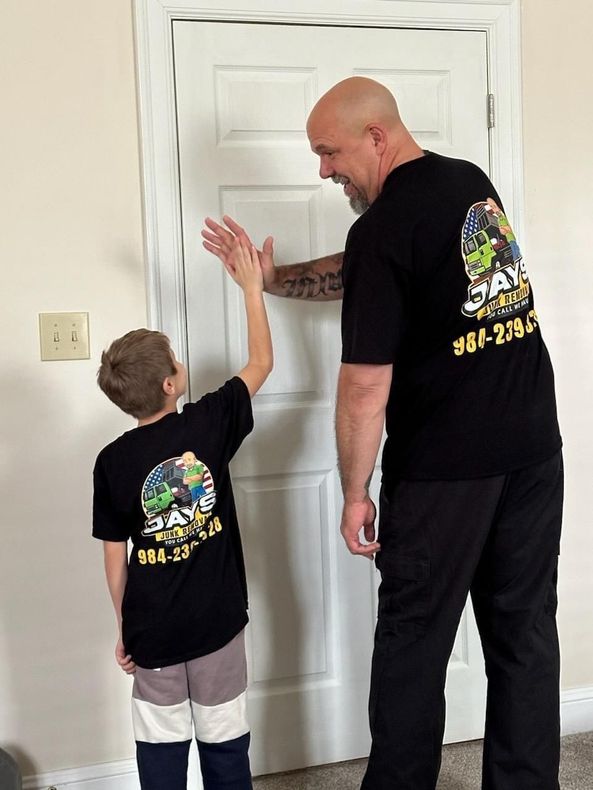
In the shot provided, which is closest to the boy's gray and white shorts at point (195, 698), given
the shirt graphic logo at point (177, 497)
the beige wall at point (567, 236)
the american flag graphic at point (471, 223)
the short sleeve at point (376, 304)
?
the shirt graphic logo at point (177, 497)

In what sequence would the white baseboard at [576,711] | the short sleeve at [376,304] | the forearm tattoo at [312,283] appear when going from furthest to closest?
the white baseboard at [576,711] → the forearm tattoo at [312,283] → the short sleeve at [376,304]

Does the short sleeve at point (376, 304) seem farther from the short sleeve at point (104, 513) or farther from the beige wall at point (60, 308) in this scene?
the beige wall at point (60, 308)

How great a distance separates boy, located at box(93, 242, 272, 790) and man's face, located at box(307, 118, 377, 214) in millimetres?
323

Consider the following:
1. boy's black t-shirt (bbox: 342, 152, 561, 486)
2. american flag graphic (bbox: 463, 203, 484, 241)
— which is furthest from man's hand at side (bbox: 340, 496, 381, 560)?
american flag graphic (bbox: 463, 203, 484, 241)

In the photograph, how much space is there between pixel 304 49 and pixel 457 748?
1.91m

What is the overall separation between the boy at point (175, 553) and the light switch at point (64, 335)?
0.49 metres

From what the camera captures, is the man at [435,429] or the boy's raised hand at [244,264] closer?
the man at [435,429]

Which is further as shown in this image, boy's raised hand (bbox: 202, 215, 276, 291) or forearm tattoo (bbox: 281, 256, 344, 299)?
forearm tattoo (bbox: 281, 256, 344, 299)

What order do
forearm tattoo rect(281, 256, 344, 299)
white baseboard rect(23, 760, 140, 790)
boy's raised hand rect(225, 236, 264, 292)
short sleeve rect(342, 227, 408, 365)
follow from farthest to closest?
white baseboard rect(23, 760, 140, 790)
forearm tattoo rect(281, 256, 344, 299)
boy's raised hand rect(225, 236, 264, 292)
short sleeve rect(342, 227, 408, 365)

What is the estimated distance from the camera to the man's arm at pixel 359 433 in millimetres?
1601

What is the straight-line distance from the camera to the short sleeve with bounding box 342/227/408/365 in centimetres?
155

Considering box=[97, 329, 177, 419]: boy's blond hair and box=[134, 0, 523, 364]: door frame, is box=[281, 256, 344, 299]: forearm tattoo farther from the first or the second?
box=[97, 329, 177, 419]: boy's blond hair

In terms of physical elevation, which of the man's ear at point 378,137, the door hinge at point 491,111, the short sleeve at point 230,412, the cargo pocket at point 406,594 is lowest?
the cargo pocket at point 406,594

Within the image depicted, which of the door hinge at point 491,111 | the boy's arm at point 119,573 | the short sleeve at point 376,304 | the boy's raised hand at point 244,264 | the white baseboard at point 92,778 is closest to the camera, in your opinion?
the short sleeve at point 376,304
